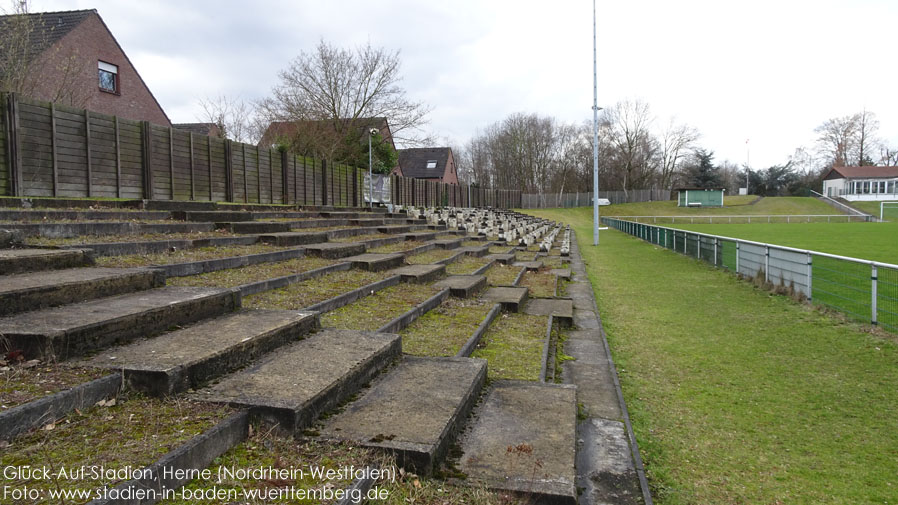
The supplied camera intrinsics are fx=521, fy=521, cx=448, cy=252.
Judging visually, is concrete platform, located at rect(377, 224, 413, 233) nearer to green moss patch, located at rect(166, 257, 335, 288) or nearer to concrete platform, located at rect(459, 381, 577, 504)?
green moss patch, located at rect(166, 257, 335, 288)

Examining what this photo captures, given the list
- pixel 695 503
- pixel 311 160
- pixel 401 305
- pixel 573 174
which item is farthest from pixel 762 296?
pixel 573 174

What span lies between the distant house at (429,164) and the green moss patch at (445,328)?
4850 centimetres

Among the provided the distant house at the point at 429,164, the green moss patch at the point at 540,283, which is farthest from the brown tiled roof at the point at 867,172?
the green moss patch at the point at 540,283

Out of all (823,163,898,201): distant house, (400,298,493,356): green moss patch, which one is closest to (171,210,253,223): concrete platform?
(400,298,493,356): green moss patch

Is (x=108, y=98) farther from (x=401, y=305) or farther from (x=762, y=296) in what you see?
(x=762, y=296)

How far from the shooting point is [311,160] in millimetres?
18750

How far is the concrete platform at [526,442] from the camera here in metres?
2.41

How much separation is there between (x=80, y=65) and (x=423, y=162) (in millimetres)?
39704

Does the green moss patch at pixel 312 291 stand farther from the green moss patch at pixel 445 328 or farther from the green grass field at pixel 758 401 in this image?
the green grass field at pixel 758 401

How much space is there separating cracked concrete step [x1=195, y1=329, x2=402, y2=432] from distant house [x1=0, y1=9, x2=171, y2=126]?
1522cm

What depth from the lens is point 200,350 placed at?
2.96m

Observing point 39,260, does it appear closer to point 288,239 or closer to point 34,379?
point 34,379

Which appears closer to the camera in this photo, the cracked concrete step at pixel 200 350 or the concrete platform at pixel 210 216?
the cracked concrete step at pixel 200 350

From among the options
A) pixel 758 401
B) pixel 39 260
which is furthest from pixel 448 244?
pixel 39 260
